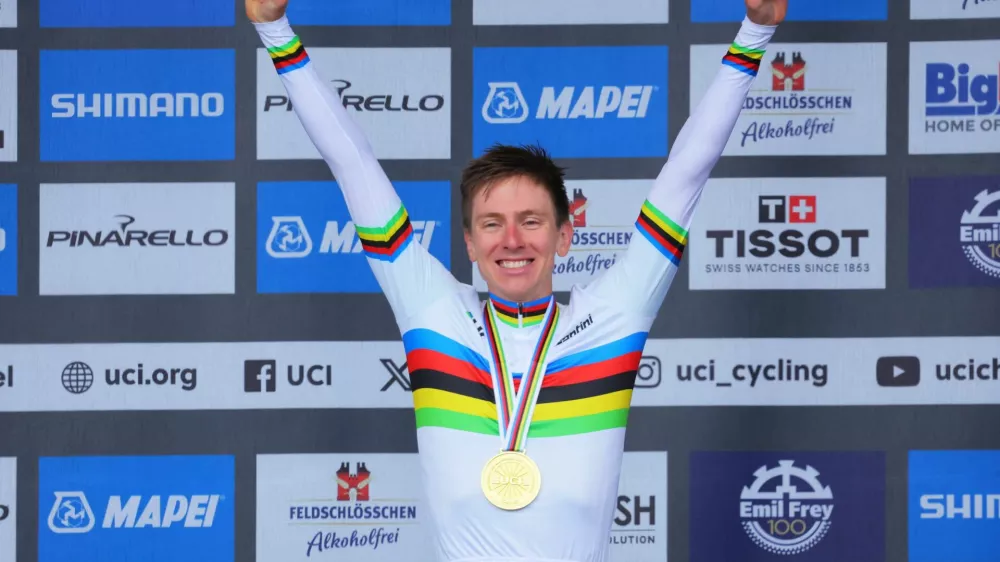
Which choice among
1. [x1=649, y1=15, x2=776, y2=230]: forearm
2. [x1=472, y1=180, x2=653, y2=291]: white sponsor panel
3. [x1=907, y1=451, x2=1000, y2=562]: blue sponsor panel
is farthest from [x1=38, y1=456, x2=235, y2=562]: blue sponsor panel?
[x1=907, y1=451, x2=1000, y2=562]: blue sponsor panel

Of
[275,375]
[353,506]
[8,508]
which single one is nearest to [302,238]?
[275,375]

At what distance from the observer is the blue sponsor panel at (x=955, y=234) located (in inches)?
110

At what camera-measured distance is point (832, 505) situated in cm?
281

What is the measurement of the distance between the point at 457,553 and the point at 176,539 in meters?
1.53

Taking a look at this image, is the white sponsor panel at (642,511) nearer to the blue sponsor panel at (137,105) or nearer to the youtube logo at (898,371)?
the youtube logo at (898,371)

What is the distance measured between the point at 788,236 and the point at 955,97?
2.10 ft

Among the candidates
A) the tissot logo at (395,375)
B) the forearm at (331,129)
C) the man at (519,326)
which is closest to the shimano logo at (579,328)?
the man at (519,326)

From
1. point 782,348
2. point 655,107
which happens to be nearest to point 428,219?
point 655,107

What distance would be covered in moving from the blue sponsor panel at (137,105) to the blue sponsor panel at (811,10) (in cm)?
139

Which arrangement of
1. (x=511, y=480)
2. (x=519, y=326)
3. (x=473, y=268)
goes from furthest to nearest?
1. (x=473, y=268)
2. (x=519, y=326)
3. (x=511, y=480)

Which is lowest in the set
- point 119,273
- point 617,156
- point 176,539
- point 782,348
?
point 176,539

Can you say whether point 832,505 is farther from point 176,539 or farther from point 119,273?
point 119,273

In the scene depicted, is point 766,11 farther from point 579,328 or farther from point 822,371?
point 822,371

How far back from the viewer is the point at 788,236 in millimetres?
2789
